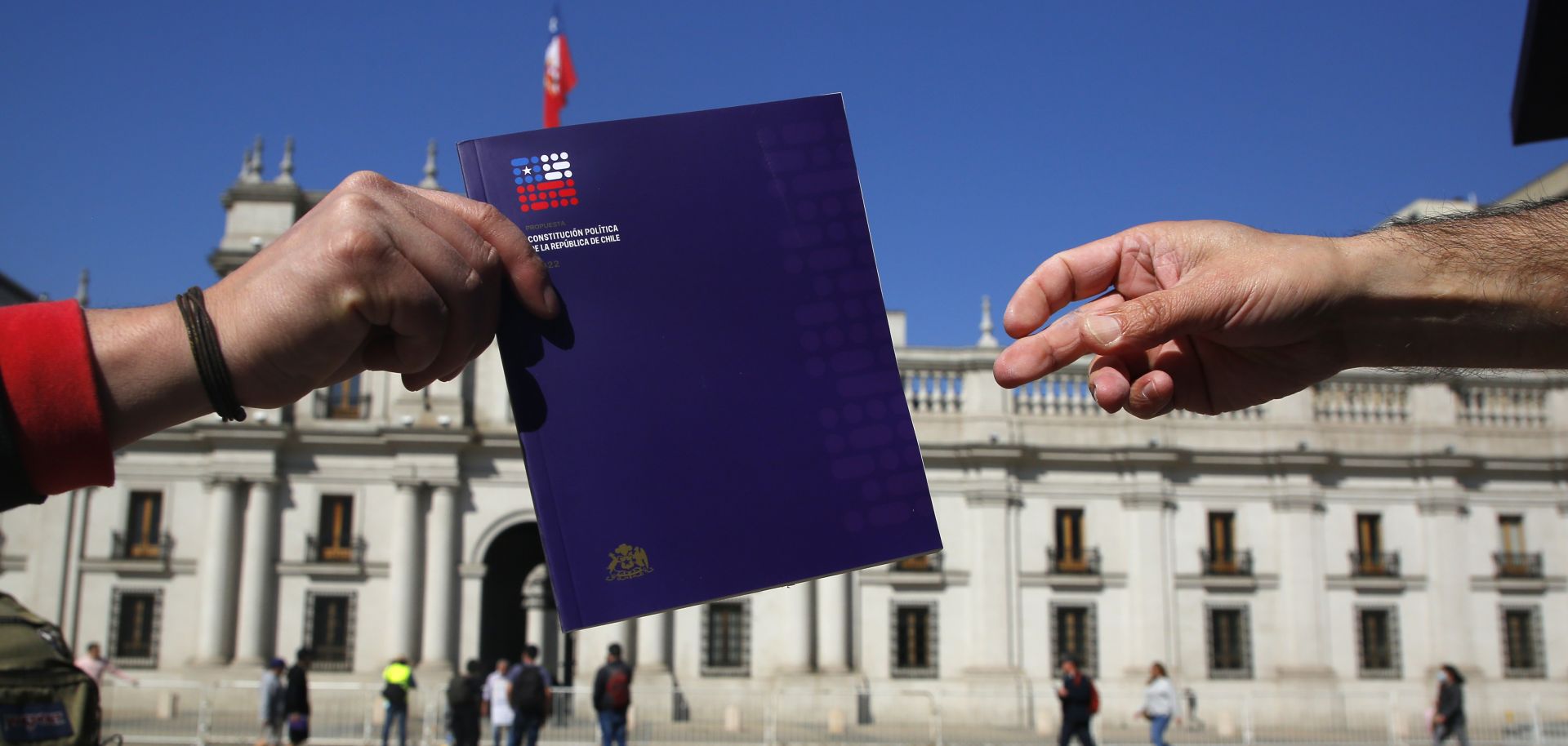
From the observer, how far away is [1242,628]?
31.6 meters

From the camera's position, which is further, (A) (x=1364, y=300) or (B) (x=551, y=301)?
(A) (x=1364, y=300)

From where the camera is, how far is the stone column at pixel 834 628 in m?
30.1

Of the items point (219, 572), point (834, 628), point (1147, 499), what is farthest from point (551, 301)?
point (1147, 499)

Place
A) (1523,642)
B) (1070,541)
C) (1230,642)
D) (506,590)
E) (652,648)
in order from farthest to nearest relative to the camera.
Result: 1. (506,590)
2. (1523,642)
3. (1070,541)
4. (1230,642)
5. (652,648)

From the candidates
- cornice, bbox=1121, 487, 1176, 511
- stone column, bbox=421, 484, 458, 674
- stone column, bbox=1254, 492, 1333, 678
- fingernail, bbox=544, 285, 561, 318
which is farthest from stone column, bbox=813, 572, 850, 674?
fingernail, bbox=544, 285, 561, 318

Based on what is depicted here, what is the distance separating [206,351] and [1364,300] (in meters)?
2.01

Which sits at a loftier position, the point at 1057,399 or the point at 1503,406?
the point at 1503,406

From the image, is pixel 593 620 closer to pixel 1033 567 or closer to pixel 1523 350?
pixel 1523 350

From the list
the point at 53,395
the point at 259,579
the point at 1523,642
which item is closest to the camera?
the point at 53,395

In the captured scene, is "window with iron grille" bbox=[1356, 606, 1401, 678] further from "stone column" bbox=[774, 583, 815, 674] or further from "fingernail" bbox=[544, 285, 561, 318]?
"fingernail" bbox=[544, 285, 561, 318]

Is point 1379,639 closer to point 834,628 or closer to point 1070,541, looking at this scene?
point 1070,541

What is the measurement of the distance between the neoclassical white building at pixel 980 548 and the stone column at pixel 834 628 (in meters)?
0.07

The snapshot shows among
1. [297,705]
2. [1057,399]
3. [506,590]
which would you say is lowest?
[297,705]

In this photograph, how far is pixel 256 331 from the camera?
199 cm
